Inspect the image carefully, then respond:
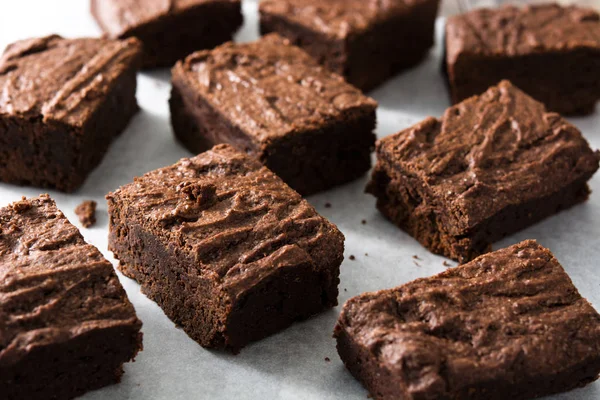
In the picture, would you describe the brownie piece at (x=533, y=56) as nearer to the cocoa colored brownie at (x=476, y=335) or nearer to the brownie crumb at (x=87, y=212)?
the cocoa colored brownie at (x=476, y=335)

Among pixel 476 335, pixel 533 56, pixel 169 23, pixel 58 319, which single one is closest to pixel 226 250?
pixel 58 319

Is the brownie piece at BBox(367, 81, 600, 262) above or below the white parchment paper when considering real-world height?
above

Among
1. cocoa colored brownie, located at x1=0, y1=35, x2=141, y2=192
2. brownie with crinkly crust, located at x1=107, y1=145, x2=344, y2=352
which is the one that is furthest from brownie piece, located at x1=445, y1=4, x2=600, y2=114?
cocoa colored brownie, located at x1=0, y1=35, x2=141, y2=192

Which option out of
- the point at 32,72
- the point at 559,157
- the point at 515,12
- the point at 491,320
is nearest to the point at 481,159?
the point at 559,157

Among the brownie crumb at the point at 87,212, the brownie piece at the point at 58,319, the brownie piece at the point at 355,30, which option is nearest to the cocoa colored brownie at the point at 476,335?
the brownie piece at the point at 58,319

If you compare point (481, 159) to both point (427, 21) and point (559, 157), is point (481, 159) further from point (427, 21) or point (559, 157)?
point (427, 21)

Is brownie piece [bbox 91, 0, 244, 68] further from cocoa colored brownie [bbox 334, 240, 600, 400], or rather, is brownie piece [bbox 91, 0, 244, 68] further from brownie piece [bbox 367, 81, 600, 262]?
cocoa colored brownie [bbox 334, 240, 600, 400]
